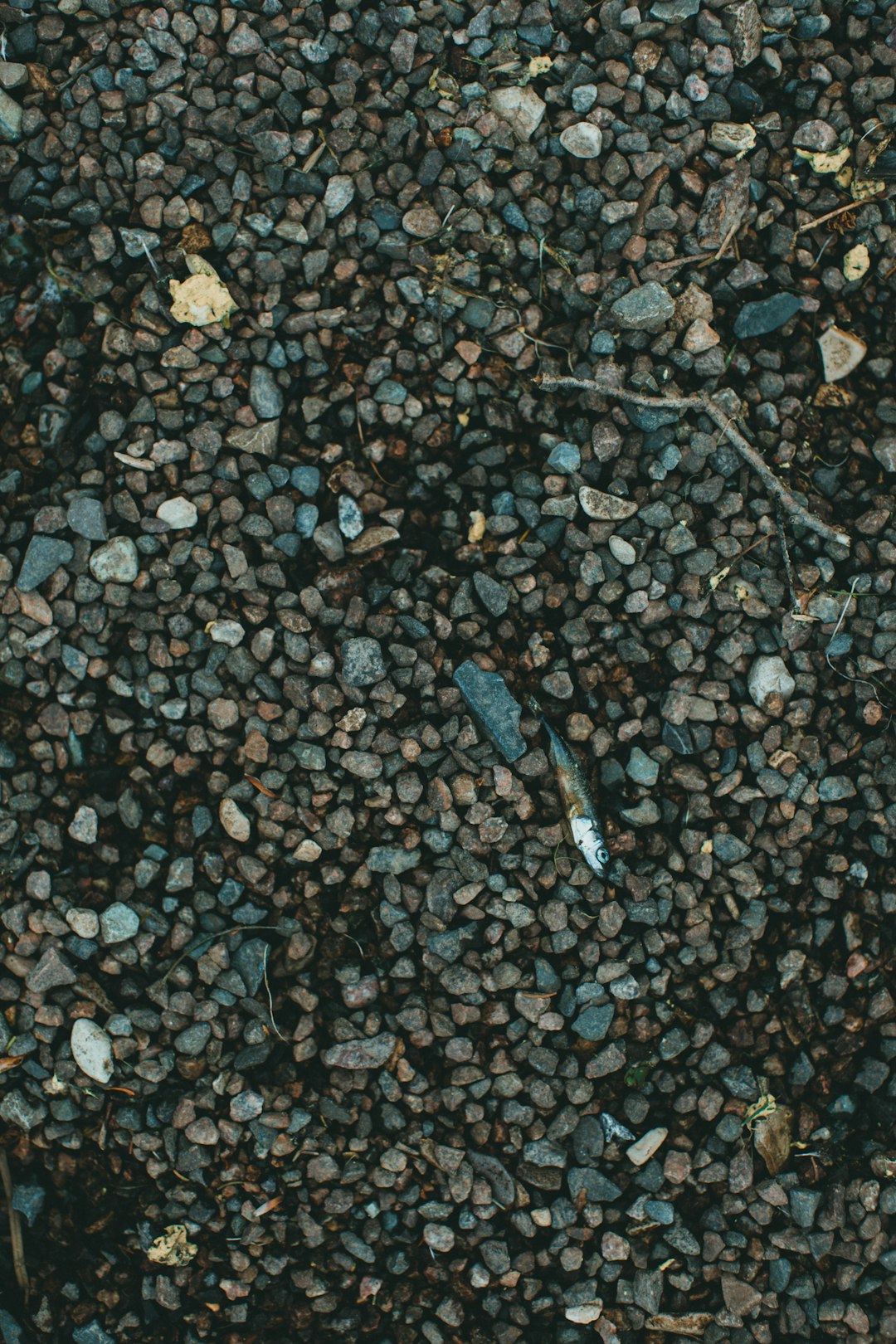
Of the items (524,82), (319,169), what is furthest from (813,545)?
(319,169)

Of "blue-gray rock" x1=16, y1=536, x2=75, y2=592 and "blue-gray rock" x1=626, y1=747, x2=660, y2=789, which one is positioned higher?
"blue-gray rock" x1=16, y1=536, x2=75, y2=592

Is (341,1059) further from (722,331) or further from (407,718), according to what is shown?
(722,331)

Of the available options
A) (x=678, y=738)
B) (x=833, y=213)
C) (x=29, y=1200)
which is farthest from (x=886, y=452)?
(x=29, y=1200)

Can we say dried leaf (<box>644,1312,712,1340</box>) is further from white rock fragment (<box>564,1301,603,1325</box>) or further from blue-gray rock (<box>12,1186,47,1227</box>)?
blue-gray rock (<box>12,1186,47,1227</box>)

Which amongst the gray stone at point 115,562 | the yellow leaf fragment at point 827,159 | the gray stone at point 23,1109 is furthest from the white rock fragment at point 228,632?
the yellow leaf fragment at point 827,159

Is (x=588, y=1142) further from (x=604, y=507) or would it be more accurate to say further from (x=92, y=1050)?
(x=604, y=507)

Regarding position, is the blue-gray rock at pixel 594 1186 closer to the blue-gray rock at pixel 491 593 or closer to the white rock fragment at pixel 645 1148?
the white rock fragment at pixel 645 1148

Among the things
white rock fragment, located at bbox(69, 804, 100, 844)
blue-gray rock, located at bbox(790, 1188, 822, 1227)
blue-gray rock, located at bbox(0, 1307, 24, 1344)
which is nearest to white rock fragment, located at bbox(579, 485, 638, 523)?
white rock fragment, located at bbox(69, 804, 100, 844)
